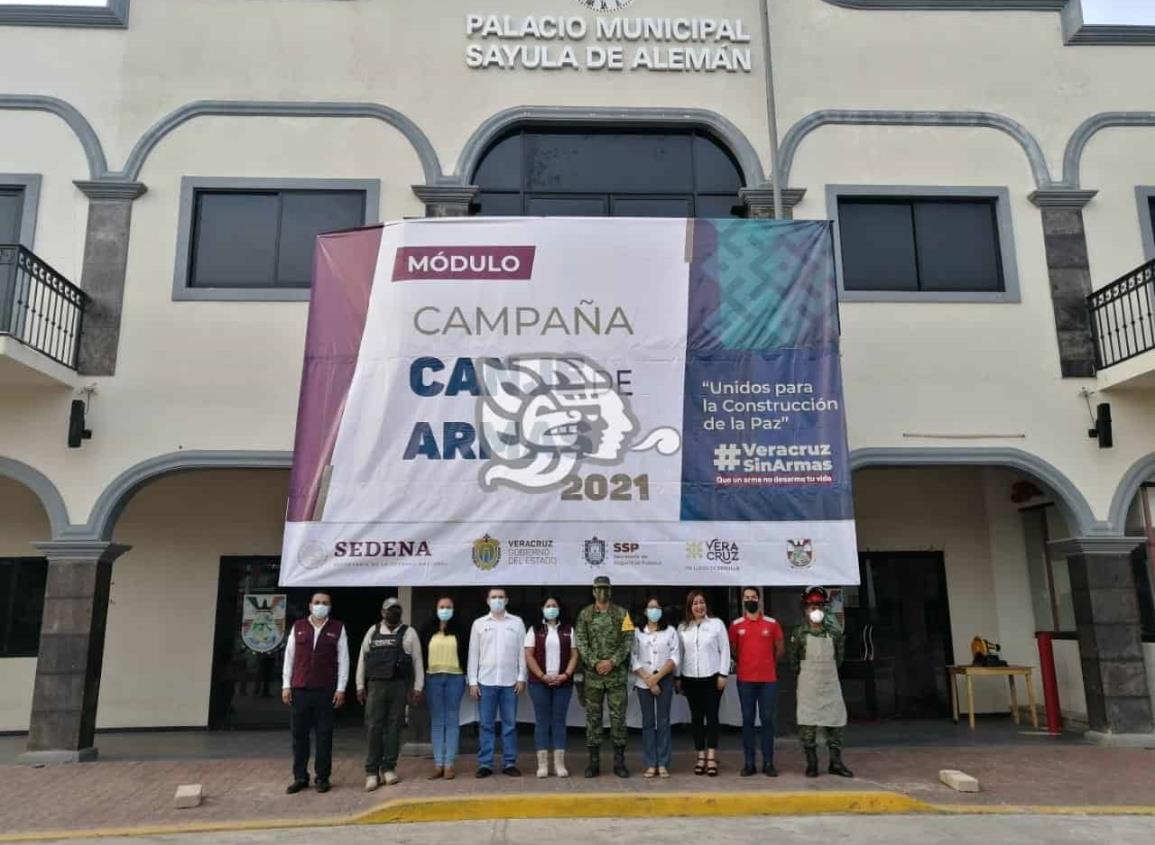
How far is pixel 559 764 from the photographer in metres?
8.57

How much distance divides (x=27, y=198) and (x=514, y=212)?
5.89 m

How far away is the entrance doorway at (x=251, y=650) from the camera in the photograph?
480 inches

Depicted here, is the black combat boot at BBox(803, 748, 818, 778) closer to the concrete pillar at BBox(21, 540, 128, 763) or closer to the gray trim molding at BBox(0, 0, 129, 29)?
the concrete pillar at BBox(21, 540, 128, 763)

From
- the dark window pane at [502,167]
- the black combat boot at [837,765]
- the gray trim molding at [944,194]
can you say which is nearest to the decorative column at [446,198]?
the dark window pane at [502,167]

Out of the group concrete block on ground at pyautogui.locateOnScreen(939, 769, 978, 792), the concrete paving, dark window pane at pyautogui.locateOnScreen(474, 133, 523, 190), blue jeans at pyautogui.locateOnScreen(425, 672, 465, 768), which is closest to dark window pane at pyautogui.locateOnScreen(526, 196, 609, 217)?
dark window pane at pyautogui.locateOnScreen(474, 133, 523, 190)

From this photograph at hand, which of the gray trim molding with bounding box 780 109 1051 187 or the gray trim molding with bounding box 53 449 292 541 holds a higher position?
the gray trim molding with bounding box 780 109 1051 187

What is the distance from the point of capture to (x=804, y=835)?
22.7 ft

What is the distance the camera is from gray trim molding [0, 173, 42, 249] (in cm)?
1080

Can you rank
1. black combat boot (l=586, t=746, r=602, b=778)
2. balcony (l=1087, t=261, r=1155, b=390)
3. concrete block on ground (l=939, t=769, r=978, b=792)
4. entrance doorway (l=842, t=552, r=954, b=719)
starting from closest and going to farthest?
concrete block on ground (l=939, t=769, r=978, b=792), black combat boot (l=586, t=746, r=602, b=778), balcony (l=1087, t=261, r=1155, b=390), entrance doorway (l=842, t=552, r=954, b=719)

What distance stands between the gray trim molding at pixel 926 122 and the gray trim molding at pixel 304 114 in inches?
177

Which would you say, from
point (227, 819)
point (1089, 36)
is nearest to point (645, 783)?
point (227, 819)

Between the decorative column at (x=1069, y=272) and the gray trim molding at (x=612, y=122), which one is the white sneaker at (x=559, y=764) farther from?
the decorative column at (x=1069, y=272)

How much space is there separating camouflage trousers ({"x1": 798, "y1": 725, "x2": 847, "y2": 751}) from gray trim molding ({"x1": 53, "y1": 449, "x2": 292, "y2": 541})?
20.3ft

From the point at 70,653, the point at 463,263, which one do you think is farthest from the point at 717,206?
the point at 70,653
